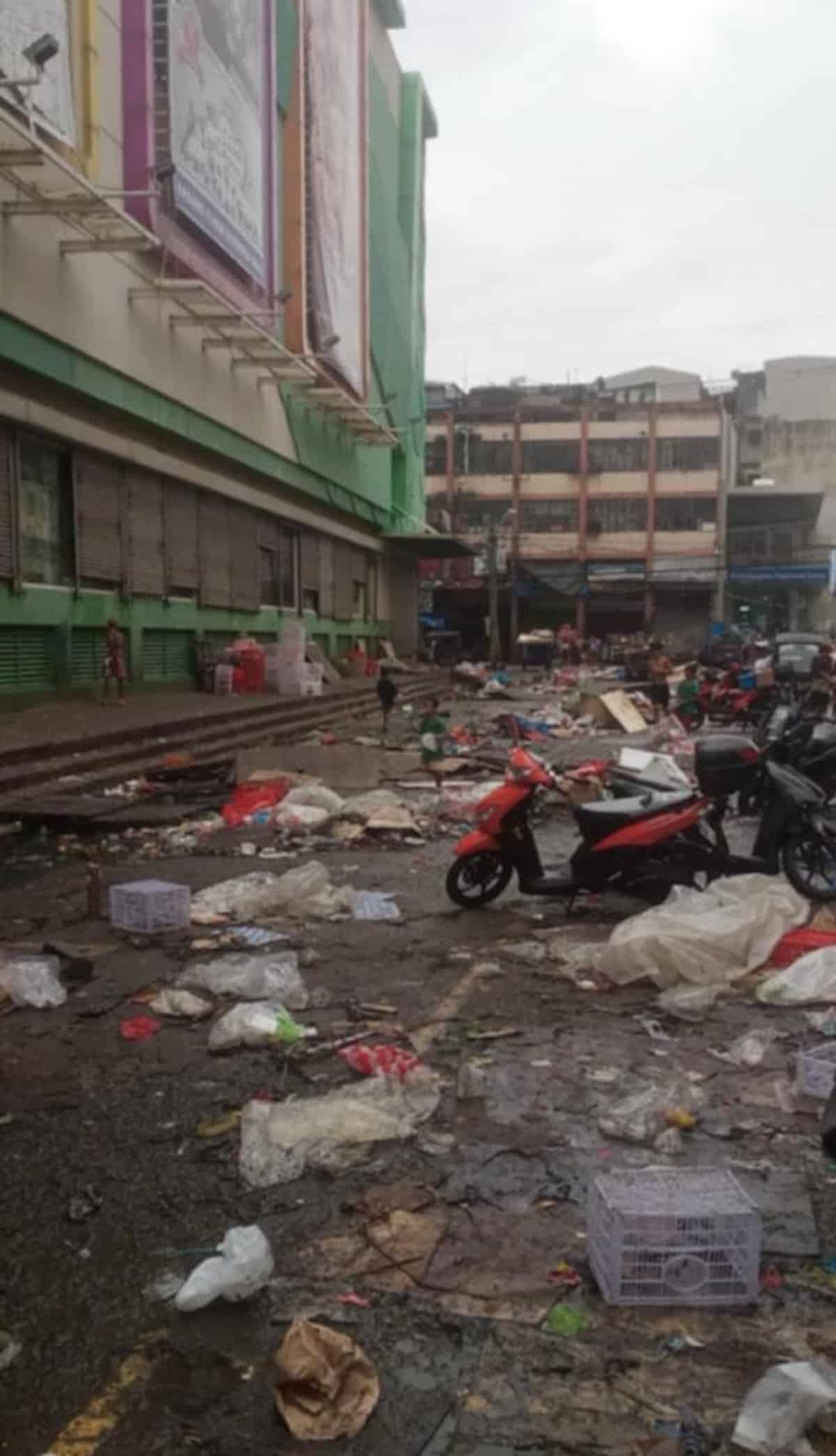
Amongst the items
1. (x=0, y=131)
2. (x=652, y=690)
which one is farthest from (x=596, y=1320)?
(x=652, y=690)

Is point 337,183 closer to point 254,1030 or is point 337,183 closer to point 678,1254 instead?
point 254,1030

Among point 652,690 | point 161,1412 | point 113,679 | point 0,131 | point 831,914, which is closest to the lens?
point 161,1412

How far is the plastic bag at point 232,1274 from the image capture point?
2.56m

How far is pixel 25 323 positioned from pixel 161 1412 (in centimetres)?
1200

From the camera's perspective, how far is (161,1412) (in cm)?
221

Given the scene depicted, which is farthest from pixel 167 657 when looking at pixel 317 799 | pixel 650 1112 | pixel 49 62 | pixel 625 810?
pixel 650 1112

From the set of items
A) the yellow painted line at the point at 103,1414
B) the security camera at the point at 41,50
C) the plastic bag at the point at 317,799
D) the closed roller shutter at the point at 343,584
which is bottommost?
the yellow painted line at the point at 103,1414

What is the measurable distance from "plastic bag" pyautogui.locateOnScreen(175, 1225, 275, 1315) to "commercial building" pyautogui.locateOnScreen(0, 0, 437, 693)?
10.4 m

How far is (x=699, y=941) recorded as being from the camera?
16.6ft

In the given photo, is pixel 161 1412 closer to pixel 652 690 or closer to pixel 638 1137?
pixel 638 1137

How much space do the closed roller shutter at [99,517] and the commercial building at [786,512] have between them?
142 ft

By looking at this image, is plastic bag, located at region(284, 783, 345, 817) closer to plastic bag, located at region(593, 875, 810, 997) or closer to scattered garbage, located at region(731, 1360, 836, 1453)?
plastic bag, located at region(593, 875, 810, 997)

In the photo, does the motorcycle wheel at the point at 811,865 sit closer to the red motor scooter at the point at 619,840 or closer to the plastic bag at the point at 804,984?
the red motor scooter at the point at 619,840

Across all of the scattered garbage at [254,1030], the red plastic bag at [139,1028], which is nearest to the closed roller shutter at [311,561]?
the red plastic bag at [139,1028]
